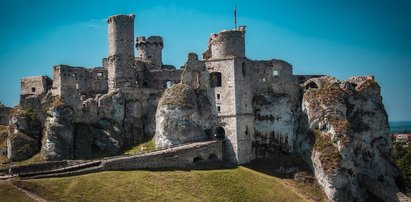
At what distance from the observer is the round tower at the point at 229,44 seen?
79.9 m

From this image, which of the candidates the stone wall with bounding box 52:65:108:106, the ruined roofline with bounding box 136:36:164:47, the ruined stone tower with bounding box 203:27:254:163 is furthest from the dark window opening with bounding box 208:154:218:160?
the ruined roofline with bounding box 136:36:164:47

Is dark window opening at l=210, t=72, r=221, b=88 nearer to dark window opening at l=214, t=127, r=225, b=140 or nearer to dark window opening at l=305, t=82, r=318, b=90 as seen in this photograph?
dark window opening at l=214, t=127, r=225, b=140

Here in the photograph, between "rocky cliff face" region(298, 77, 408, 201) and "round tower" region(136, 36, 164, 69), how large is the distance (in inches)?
981

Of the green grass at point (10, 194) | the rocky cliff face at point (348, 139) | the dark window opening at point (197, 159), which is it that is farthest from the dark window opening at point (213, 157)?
the green grass at point (10, 194)

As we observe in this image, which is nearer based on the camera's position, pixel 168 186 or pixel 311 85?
pixel 168 186

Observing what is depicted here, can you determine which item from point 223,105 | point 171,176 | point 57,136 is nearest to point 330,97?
point 223,105

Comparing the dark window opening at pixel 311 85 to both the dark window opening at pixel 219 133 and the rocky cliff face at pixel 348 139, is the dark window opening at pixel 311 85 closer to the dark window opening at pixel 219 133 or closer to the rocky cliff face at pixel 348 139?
the rocky cliff face at pixel 348 139

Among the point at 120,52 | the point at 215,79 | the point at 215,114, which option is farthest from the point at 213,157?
the point at 120,52

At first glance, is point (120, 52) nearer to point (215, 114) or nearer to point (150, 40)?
point (150, 40)

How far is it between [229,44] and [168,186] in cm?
2664

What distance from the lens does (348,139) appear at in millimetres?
73438

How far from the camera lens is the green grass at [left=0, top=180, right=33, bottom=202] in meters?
51.5

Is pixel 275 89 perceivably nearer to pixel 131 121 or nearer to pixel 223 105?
pixel 223 105

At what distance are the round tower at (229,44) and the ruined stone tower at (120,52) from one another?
42.3 ft
